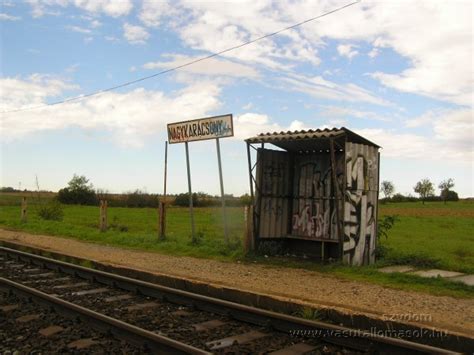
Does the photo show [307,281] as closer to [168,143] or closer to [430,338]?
[430,338]

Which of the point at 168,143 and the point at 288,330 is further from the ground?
the point at 168,143

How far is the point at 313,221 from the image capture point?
12383 millimetres

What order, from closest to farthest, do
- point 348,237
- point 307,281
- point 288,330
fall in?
1. point 288,330
2. point 307,281
3. point 348,237

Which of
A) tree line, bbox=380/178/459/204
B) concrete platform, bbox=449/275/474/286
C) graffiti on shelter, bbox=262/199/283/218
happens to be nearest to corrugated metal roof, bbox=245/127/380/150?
graffiti on shelter, bbox=262/199/283/218

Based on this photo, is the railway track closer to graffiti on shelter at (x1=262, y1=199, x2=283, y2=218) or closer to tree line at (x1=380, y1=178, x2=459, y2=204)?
graffiti on shelter at (x1=262, y1=199, x2=283, y2=218)

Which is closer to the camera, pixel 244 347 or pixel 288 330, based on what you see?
pixel 244 347

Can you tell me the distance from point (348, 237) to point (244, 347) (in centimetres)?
580

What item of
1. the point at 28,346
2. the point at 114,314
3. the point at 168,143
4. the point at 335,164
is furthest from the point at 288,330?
the point at 168,143

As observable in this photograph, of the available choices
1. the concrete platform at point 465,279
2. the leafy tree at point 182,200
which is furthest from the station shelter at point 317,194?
the leafy tree at point 182,200

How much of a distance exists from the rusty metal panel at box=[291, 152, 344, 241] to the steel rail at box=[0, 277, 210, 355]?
6537mm

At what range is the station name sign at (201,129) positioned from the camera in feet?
43.2

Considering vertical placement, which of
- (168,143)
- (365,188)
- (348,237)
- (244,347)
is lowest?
(244,347)

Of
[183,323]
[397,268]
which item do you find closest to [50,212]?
[397,268]

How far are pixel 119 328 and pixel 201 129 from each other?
27.8 ft
